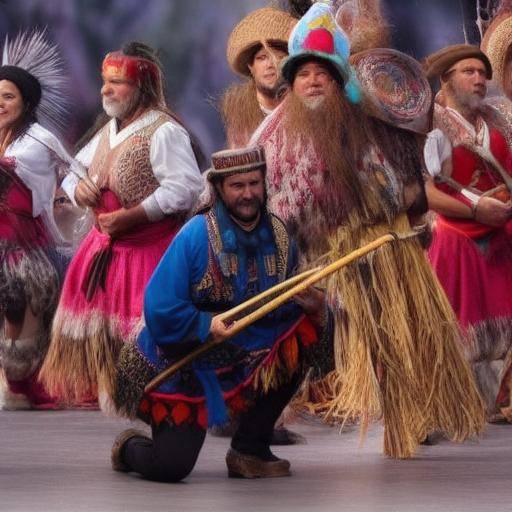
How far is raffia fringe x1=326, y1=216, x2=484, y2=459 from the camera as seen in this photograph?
8461 millimetres

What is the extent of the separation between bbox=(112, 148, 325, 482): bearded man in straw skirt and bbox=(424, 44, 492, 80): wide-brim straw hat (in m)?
2.41

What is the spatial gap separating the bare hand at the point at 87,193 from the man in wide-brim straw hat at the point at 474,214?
1381 mm

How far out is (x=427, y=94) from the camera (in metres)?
8.73

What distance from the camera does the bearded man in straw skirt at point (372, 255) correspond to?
27.8ft

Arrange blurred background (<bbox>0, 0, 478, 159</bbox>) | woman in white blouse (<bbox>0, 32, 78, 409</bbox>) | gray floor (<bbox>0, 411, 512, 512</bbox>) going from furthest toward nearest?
1. blurred background (<bbox>0, 0, 478, 159</bbox>)
2. woman in white blouse (<bbox>0, 32, 78, 409</bbox>)
3. gray floor (<bbox>0, 411, 512, 512</bbox>)

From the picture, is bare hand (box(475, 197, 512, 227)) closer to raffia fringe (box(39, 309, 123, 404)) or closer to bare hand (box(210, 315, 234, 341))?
raffia fringe (box(39, 309, 123, 404))

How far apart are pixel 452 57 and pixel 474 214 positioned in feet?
2.31

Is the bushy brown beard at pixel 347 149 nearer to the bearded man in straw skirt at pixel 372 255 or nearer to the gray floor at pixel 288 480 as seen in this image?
the bearded man in straw skirt at pixel 372 255

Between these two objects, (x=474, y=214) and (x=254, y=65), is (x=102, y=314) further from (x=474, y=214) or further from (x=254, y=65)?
(x=474, y=214)

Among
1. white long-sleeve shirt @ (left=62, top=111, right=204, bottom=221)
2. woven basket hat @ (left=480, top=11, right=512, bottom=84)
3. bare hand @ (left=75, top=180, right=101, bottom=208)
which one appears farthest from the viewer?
woven basket hat @ (left=480, top=11, right=512, bottom=84)

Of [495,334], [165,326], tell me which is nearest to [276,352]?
[165,326]

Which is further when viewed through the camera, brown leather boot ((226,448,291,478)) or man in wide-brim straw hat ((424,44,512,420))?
man in wide-brim straw hat ((424,44,512,420))

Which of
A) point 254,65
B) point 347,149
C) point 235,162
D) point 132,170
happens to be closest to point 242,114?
point 254,65

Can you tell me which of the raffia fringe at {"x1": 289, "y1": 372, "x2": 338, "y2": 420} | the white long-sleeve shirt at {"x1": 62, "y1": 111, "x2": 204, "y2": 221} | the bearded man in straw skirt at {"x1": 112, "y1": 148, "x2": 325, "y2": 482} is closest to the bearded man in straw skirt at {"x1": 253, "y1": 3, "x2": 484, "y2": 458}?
the bearded man in straw skirt at {"x1": 112, "y1": 148, "x2": 325, "y2": 482}
